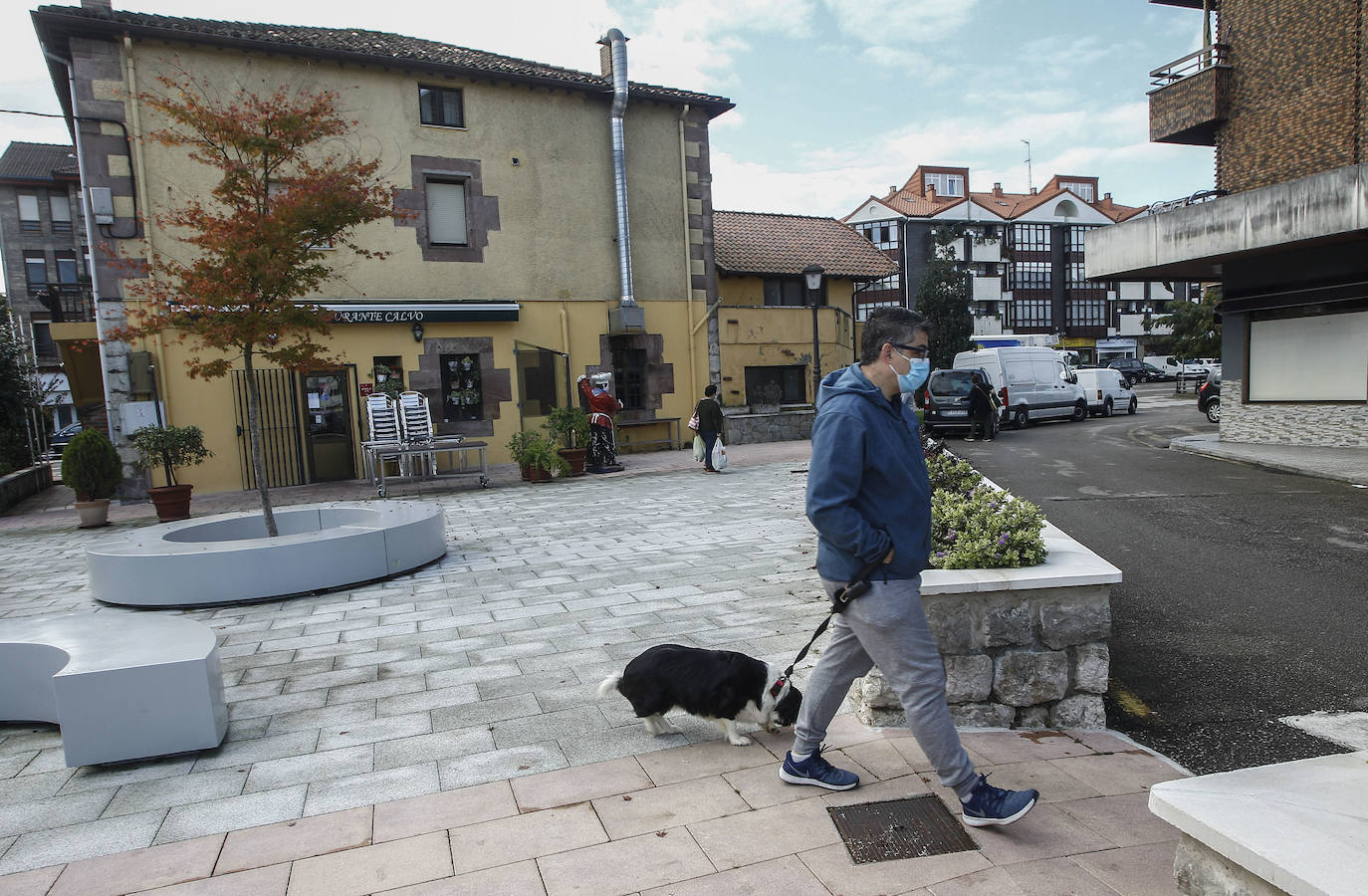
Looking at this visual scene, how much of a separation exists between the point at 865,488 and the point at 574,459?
12160 millimetres

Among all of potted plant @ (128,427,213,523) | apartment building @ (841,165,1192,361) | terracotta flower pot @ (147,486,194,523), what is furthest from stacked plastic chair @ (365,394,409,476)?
apartment building @ (841,165,1192,361)

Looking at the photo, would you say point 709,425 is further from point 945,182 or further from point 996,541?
point 945,182

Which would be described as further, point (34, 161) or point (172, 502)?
point (34, 161)

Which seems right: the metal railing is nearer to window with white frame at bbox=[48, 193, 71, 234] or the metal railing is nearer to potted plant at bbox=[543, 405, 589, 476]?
potted plant at bbox=[543, 405, 589, 476]

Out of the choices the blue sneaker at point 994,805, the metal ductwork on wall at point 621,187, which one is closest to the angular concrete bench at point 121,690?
the blue sneaker at point 994,805

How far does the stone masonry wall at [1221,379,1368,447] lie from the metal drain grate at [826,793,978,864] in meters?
15.5

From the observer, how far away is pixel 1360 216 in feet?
38.6

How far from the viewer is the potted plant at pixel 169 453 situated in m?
11.6

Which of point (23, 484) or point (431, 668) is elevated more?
point (23, 484)

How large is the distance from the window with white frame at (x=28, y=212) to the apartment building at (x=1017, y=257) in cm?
4571

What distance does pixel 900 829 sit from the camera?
113 inches

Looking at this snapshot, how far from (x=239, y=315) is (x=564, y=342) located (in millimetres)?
10139

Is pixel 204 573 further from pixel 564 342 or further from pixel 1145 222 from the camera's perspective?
pixel 1145 222

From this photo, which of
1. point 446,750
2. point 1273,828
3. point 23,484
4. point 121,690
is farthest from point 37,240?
point 1273,828
